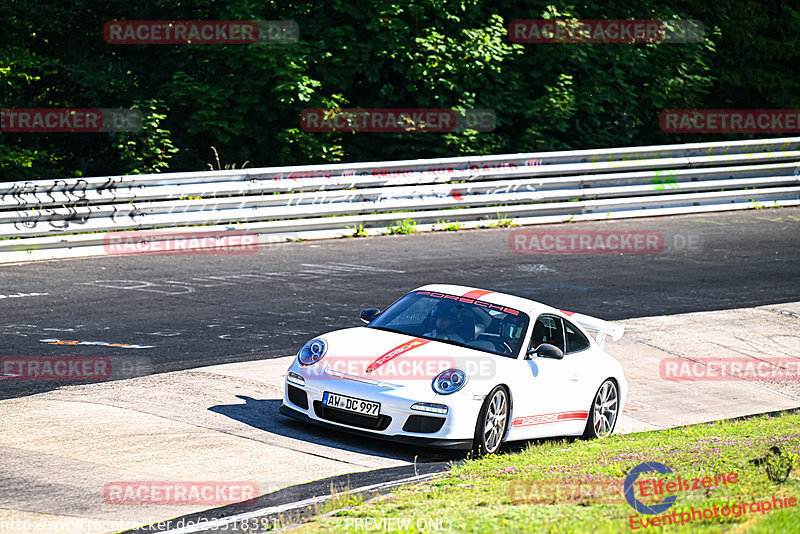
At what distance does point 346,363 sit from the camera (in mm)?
9594

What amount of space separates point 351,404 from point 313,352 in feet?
2.55

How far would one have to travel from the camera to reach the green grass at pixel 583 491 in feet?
19.1

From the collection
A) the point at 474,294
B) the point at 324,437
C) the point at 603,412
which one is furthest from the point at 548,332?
the point at 324,437

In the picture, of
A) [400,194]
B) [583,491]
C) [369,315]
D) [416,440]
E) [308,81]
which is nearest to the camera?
[583,491]

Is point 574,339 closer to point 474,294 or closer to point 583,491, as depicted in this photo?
point 474,294

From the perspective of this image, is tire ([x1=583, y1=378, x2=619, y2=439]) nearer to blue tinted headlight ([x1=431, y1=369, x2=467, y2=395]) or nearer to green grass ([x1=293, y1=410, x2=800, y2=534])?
green grass ([x1=293, y1=410, x2=800, y2=534])

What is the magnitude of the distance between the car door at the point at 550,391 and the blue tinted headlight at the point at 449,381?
25.6 inches

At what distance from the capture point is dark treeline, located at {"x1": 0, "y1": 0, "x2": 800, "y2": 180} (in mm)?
21641

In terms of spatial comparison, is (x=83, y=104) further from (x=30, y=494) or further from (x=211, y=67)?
(x=30, y=494)

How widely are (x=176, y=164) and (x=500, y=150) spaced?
23.7ft

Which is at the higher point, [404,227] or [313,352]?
[404,227]

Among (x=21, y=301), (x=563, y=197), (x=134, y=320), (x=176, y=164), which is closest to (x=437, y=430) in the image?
(x=134, y=320)

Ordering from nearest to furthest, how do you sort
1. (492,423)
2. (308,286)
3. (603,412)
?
(492,423), (603,412), (308,286)

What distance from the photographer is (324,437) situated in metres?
9.51
